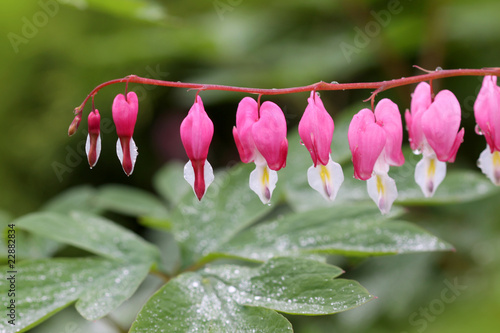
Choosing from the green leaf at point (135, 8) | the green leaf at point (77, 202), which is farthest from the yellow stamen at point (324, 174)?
the green leaf at point (77, 202)

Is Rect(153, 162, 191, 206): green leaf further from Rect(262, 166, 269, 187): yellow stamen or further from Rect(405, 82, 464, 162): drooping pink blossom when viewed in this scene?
Rect(405, 82, 464, 162): drooping pink blossom

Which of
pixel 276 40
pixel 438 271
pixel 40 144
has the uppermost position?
pixel 276 40

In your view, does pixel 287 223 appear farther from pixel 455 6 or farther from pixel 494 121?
pixel 455 6

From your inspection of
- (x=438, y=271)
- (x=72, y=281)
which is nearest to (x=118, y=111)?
(x=72, y=281)

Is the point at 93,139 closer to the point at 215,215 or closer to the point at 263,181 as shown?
the point at 263,181

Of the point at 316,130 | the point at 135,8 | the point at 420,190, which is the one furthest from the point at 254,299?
the point at 135,8

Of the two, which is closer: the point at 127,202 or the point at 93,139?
the point at 93,139

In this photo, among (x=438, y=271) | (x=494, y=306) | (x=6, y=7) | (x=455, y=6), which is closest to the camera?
(x=494, y=306)
